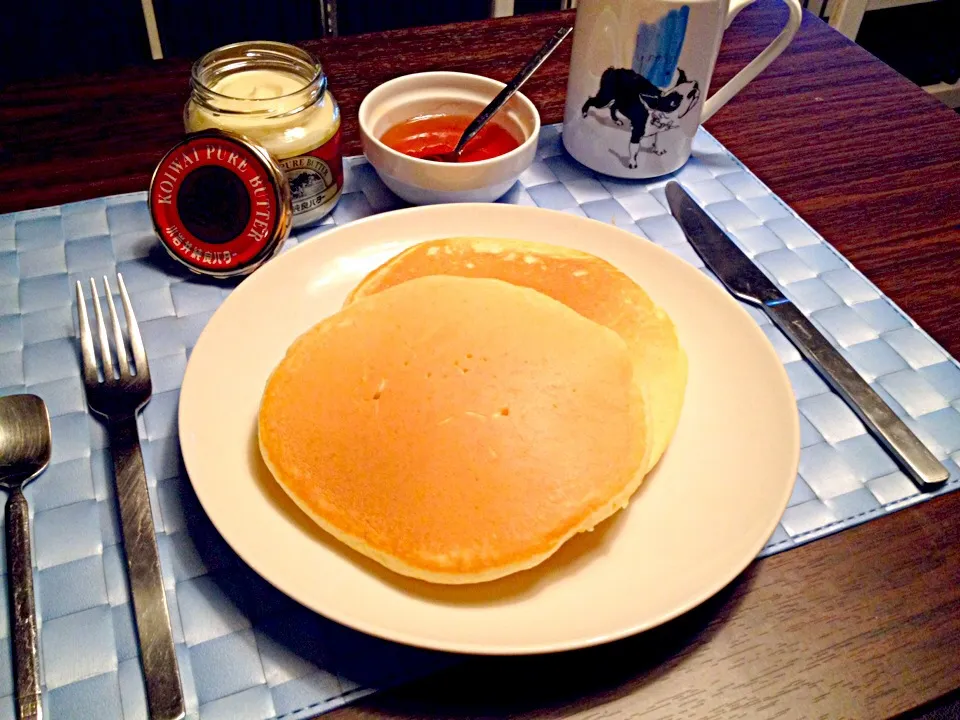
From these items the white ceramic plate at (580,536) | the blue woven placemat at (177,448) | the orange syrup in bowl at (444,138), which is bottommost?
the blue woven placemat at (177,448)

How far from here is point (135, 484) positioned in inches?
30.8

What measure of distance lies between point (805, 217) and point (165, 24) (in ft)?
7.39

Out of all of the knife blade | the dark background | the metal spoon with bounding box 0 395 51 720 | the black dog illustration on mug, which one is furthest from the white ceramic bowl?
the dark background

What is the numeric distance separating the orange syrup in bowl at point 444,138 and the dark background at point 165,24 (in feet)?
5.07

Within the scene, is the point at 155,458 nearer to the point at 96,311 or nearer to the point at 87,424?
the point at 87,424

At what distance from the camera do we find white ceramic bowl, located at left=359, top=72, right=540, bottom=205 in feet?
3.58

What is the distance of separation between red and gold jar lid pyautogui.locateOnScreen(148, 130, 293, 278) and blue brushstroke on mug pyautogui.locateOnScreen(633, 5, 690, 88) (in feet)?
1.78

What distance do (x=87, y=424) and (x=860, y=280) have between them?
1.05 meters

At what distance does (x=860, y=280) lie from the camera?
107cm

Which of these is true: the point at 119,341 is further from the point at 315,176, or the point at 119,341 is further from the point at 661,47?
the point at 661,47

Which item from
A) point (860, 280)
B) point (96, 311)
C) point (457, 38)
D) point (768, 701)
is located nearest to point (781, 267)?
point (860, 280)

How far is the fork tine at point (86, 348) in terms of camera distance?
2.91ft

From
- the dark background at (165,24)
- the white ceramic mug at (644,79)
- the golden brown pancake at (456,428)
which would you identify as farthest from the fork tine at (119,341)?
the dark background at (165,24)

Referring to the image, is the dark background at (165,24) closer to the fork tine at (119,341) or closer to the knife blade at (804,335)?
the fork tine at (119,341)
